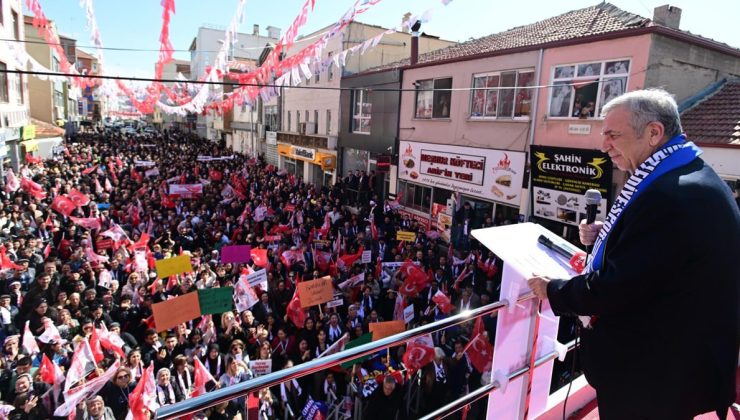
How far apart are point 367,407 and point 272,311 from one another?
3451mm

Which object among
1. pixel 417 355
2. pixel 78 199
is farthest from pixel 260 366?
pixel 78 199

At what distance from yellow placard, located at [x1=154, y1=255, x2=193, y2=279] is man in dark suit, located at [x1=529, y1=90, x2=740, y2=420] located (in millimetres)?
8204

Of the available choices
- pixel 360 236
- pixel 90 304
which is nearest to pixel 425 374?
pixel 90 304

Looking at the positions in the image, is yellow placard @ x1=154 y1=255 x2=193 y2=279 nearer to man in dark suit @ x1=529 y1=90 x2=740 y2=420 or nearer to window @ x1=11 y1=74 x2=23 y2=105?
man in dark suit @ x1=529 y1=90 x2=740 y2=420

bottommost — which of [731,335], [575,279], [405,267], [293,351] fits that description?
[293,351]

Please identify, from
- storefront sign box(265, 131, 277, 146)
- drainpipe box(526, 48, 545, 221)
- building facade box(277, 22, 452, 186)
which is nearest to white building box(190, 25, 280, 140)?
storefront sign box(265, 131, 277, 146)

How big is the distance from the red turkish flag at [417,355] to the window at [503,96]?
30.6 feet

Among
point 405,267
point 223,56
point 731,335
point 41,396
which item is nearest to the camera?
point 731,335

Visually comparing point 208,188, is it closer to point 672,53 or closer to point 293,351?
point 293,351

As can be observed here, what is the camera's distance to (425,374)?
6.26 meters

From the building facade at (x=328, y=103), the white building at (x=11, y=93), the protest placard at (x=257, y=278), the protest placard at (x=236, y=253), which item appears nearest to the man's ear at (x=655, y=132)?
the protest placard at (x=257, y=278)

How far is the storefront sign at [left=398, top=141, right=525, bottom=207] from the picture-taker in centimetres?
1437

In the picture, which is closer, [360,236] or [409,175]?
[360,236]

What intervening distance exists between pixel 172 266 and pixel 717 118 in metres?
12.5
